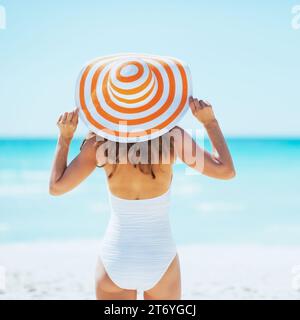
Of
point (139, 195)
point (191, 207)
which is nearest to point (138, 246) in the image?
point (139, 195)

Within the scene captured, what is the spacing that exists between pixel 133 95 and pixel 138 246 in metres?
0.73

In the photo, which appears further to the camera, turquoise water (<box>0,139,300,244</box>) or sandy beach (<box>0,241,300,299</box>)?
turquoise water (<box>0,139,300,244</box>)

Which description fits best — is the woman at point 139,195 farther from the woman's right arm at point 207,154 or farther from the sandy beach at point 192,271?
the sandy beach at point 192,271

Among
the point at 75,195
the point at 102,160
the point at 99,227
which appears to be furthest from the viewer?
the point at 75,195

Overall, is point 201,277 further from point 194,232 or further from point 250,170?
point 250,170

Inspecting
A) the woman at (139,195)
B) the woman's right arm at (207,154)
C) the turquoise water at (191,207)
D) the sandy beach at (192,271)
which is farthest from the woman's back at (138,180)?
the turquoise water at (191,207)

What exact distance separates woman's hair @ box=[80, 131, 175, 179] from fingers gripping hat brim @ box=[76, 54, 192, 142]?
4 centimetres

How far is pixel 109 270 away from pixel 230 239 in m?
7.36

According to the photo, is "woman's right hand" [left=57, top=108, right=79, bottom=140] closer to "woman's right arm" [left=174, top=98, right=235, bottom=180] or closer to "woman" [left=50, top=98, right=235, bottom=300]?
"woman" [left=50, top=98, right=235, bottom=300]

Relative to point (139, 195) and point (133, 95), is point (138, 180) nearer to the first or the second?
point (139, 195)

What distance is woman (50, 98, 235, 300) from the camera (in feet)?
7.38

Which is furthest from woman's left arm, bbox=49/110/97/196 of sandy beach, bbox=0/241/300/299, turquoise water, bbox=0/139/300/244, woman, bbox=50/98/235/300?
turquoise water, bbox=0/139/300/244

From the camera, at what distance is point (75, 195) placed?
13547 mm
